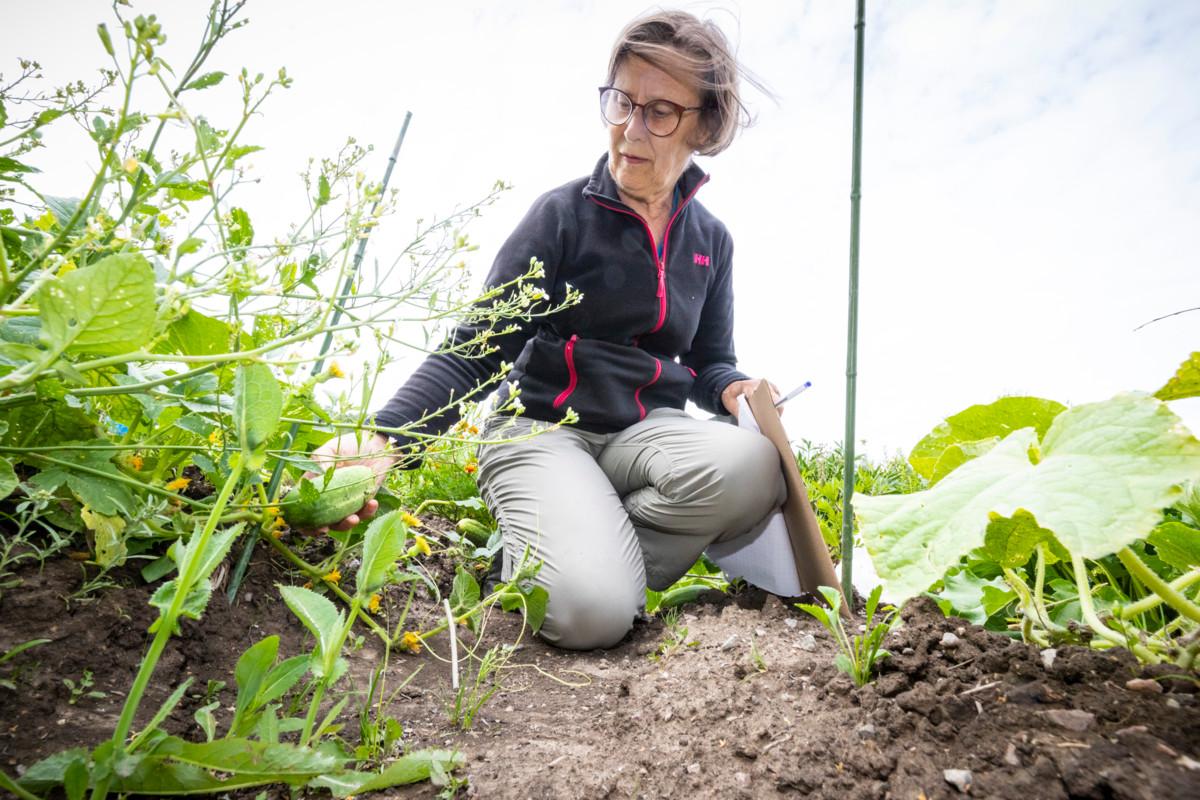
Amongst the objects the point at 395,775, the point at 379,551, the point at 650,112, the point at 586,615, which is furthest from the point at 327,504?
the point at 650,112

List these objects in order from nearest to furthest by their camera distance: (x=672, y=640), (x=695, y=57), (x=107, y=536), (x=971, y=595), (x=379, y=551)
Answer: (x=379, y=551)
(x=107, y=536)
(x=971, y=595)
(x=672, y=640)
(x=695, y=57)

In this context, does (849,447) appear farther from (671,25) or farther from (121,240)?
(671,25)

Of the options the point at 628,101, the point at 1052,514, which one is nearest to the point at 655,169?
the point at 628,101

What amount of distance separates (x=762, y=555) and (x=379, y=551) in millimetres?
1566

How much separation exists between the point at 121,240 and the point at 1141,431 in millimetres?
1102

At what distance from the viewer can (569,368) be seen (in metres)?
2.33

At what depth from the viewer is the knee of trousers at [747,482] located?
214 centimetres

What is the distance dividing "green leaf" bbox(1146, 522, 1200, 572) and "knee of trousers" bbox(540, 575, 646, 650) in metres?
1.30

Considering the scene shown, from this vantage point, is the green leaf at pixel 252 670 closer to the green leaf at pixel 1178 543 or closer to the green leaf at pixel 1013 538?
the green leaf at pixel 1013 538

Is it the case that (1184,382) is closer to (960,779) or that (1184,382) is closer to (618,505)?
(960,779)

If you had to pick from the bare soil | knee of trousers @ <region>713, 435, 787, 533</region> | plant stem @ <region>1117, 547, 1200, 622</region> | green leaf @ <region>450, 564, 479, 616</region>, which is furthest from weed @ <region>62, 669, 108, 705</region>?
knee of trousers @ <region>713, 435, 787, 533</region>

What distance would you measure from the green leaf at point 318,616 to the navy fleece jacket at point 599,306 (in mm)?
1288

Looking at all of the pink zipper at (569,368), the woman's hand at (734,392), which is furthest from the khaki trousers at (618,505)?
the woman's hand at (734,392)

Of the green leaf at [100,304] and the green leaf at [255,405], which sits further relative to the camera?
the green leaf at [255,405]
